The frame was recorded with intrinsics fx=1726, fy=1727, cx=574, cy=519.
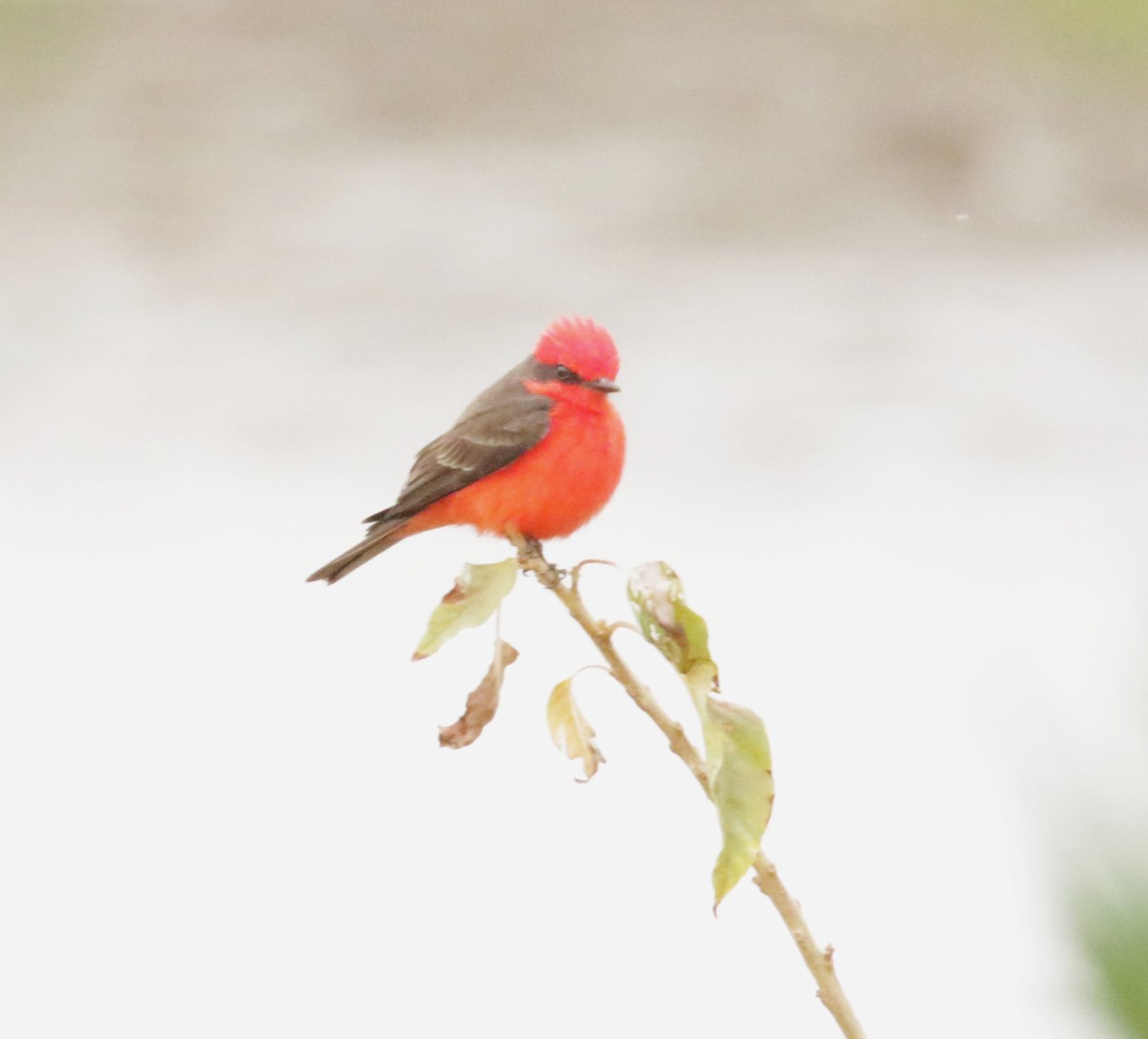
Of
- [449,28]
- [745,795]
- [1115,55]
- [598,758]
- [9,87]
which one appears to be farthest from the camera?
[449,28]

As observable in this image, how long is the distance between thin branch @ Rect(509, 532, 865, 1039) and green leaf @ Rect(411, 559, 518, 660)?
3cm

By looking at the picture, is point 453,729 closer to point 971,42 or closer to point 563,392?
point 563,392

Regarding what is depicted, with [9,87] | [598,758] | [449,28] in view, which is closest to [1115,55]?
[449,28]

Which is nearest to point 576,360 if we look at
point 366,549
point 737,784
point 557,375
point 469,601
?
point 557,375

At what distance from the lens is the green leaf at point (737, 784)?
55 centimetres

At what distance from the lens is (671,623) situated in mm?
597

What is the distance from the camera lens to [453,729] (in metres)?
0.67

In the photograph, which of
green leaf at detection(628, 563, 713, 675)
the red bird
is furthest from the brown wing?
green leaf at detection(628, 563, 713, 675)

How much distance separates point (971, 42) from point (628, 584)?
3.55 meters

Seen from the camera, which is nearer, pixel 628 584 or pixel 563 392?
pixel 628 584

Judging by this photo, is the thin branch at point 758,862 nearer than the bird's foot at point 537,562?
Yes

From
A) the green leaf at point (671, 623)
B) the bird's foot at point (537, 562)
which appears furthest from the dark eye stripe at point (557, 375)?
the green leaf at point (671, 623)

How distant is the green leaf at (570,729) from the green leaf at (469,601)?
0.14 ft

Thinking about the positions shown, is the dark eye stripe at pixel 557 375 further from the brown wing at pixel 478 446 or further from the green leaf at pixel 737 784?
the green leaf at pixel 737 784
